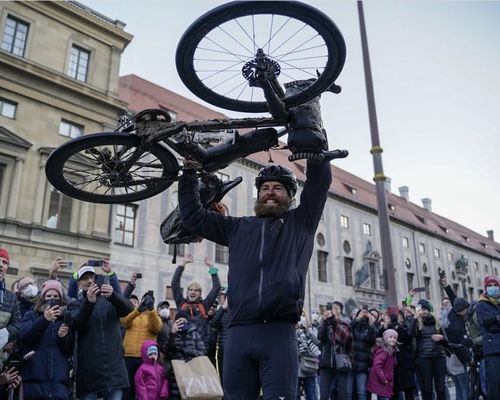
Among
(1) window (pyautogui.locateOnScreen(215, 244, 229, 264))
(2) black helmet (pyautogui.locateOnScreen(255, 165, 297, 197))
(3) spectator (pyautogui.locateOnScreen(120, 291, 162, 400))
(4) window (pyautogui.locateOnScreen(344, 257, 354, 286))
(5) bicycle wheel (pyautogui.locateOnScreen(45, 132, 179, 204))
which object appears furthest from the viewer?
(4) window (pyautogui.locateOnScreen(344, 257, 354, 286))

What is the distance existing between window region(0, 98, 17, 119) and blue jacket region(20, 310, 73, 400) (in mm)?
17144

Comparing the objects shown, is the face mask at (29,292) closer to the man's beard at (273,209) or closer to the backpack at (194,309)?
the backpack at (194,309)

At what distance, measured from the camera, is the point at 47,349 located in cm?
516

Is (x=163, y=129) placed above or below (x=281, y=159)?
below

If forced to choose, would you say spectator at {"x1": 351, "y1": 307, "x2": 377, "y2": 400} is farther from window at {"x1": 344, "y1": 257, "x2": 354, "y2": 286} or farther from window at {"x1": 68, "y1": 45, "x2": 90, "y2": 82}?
window at {"x1": 344, "y1": 257, "x2": 354, "y2": 286}

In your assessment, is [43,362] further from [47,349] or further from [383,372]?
[383,372]

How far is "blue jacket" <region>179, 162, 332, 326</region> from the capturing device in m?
2.56

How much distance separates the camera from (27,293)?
20.0 ft

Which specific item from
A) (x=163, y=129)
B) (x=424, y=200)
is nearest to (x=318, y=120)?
(x=163, y=129)

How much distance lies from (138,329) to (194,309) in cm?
101

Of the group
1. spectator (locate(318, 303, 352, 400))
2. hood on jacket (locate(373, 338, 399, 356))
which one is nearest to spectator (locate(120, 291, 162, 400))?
spectator (locate(318, 303, 352, 400))

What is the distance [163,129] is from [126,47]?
23.8 metres

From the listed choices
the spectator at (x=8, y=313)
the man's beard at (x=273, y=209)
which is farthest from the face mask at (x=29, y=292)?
the man's beard at (x=273, y=209)

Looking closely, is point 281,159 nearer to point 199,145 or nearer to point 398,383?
point 398,383
